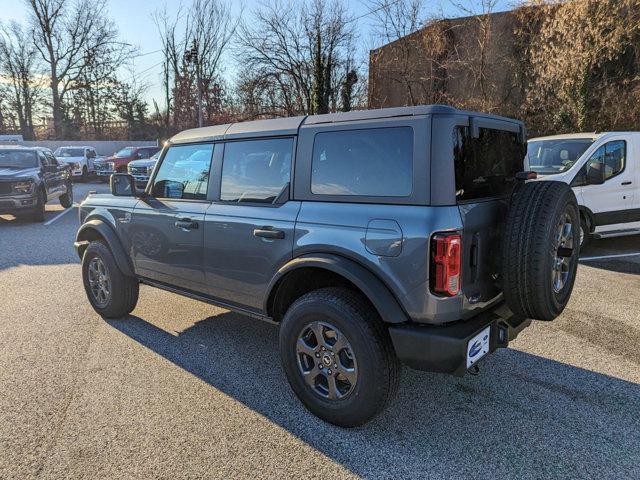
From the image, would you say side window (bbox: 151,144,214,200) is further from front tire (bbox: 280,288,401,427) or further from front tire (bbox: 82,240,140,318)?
front tire (bbox: 280,288,401,427)

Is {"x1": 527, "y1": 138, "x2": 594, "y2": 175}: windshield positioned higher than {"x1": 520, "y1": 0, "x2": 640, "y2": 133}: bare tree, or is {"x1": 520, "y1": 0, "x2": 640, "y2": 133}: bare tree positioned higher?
{"x1": 520, "y1": 0, "x2": 640, "y2": 133}: bare tree

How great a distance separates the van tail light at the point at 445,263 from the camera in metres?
2.27

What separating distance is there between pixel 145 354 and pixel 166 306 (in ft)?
3.94

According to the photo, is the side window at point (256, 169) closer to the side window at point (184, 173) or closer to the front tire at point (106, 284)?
the side window at point (184, 173)

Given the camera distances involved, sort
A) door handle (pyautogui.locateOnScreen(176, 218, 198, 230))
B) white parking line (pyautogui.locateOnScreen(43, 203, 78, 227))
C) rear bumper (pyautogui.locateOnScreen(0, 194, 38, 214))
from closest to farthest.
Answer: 1. door handle (pyautogui.locateOnScreen(176, 218, 198, 230))
2. rear bumper (pyautogui.locateOnScreen(0, 194, 38, 214))
3. white parking line (pyautogui.locateOnScreen(43, 203, 78, 227))

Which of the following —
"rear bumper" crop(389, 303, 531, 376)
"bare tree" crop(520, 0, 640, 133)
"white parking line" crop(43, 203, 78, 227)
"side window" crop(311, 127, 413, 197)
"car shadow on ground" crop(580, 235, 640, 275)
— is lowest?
"car shadow on ground" crop(580, 235, 640, 275)

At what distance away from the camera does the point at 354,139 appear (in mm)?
2674

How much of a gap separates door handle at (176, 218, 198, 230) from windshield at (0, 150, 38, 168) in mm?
9788

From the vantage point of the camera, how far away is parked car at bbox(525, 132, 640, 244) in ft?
21.4

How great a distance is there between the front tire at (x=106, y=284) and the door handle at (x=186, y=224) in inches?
43.1

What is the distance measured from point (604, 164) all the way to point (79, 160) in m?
22.5

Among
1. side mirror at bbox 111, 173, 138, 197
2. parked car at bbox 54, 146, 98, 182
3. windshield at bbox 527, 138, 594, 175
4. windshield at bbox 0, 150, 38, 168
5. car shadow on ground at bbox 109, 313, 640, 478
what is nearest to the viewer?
car shadow on ground at bbox 109, 313, 640, 478

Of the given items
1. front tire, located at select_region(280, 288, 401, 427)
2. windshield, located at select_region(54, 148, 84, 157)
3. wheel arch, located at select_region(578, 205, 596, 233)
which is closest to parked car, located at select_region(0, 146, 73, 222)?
front tire, located at select_region(280, 288, 401, 427)

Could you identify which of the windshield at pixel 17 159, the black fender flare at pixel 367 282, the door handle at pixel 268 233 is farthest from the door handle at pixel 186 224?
the windshield at pixel 17 159
